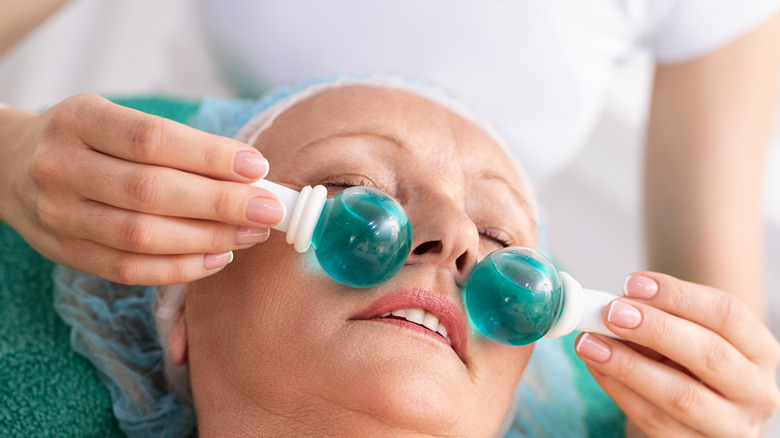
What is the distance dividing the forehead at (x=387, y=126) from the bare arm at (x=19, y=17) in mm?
531

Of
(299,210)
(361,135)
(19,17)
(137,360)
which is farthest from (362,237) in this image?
(19,17)

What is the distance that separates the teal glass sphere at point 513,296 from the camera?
2.66 feet

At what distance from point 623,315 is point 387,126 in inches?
17.4

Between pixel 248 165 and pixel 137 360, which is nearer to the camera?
pixel 248 165

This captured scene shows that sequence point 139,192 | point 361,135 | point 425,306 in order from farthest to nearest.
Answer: point 361,135
point 425,306
point 139,192

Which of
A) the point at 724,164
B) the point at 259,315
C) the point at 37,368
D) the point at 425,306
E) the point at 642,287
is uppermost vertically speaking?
the point at 724,164

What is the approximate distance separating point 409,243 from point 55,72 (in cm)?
184

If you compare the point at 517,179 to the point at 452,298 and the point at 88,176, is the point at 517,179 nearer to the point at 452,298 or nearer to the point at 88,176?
the point at 452,298

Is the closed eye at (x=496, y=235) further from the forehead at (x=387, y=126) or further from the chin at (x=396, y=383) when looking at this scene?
the chin at (x=396, y=383)

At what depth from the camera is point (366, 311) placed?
83 cm

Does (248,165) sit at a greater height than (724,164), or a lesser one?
lesser

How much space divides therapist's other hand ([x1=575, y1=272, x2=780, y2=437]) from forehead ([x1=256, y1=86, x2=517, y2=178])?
0.32 metres

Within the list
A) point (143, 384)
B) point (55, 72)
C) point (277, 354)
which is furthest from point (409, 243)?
point (55, 72)

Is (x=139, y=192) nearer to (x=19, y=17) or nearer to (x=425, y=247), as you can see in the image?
(x=425, y=247)
